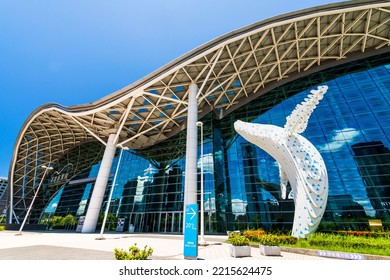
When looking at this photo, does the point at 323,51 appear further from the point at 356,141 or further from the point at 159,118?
the point at 159,118

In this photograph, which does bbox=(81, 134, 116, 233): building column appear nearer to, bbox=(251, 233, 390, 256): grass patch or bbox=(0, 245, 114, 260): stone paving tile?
bbox=(0, 245, 114, 260): stone paving tile

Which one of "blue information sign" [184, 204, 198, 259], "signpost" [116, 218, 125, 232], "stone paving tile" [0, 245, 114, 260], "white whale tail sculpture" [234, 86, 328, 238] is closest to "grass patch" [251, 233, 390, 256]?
"white whale tail sculpture" [234, 86, 328, 238]

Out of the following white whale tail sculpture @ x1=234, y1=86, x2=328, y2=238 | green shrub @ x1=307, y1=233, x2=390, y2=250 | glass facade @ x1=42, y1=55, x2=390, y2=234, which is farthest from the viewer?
glass facade @ x1=42, y1=55, x2=390, y2=234

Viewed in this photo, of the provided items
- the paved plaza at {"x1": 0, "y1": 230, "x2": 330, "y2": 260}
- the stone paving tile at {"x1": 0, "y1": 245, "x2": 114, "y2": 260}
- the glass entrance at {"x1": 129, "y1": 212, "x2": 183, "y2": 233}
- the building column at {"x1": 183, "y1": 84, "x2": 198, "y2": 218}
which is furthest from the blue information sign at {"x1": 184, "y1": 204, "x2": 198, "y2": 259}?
the glass entrance at {"x1": 129, "y1": 212, "x2": 183, "y2": 233}

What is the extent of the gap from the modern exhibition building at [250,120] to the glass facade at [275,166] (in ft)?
0.37

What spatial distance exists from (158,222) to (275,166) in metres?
15.7

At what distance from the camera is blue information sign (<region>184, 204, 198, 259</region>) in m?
8.45

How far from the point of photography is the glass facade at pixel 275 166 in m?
19.7

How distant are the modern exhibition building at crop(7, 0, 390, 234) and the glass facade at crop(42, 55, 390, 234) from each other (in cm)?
11

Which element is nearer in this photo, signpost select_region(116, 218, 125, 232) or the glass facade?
the glass facade

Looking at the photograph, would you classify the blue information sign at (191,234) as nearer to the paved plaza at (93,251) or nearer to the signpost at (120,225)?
the paved plaza at (93,251)

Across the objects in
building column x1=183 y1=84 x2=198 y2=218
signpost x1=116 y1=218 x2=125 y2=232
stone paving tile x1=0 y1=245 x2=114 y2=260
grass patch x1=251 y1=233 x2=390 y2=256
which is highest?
building column x1=183 y1=84 x2=198 y2=218

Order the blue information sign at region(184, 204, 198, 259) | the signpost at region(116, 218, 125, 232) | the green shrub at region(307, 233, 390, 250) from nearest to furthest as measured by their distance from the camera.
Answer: the blue information sign at region(184, 204, 198, 259), the green shrub at region(307, 233, 390, 250), the signpost at region(116, 218, 125, 232)

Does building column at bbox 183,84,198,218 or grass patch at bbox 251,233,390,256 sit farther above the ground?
building column at bbox 183,84,198,218
